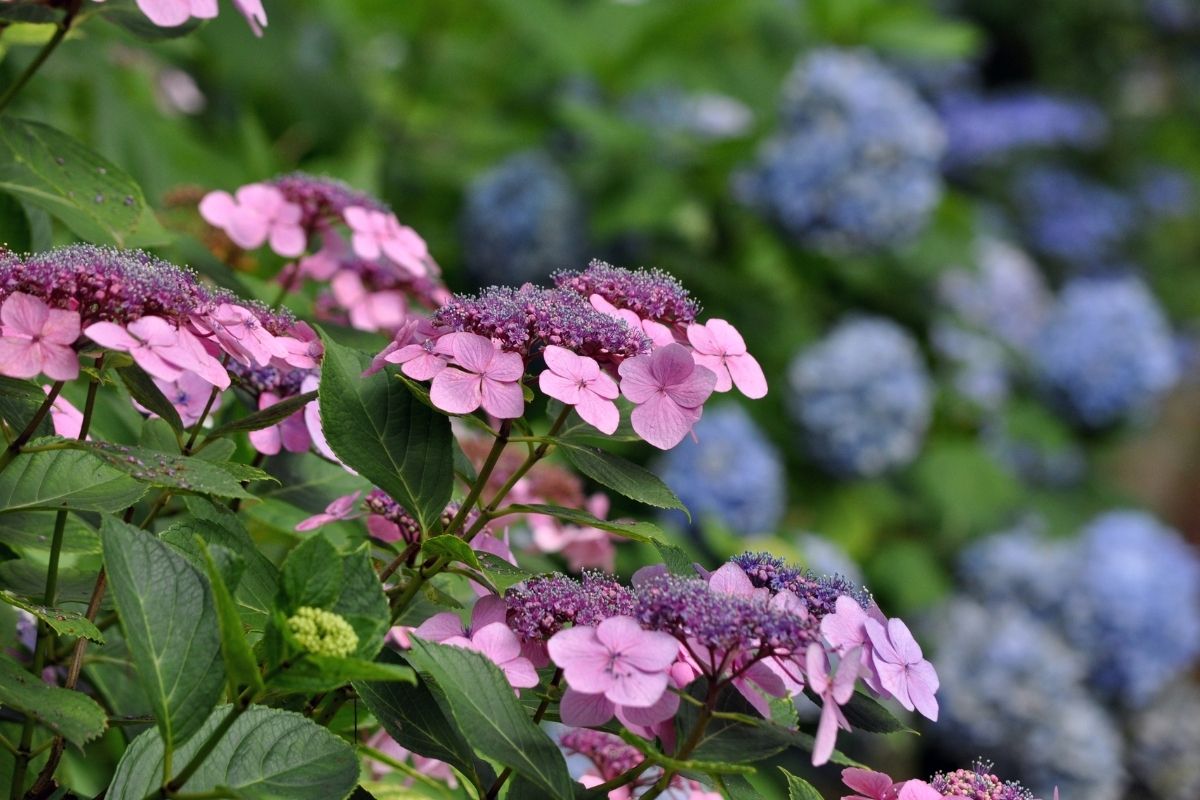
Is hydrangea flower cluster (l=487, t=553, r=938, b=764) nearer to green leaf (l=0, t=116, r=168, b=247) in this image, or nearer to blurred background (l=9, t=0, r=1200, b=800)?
green leaf (l=0, t=116, r=168, b=247)

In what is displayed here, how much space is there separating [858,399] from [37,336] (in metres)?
1.82

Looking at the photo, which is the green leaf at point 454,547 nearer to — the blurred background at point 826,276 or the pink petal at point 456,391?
the pink petal at point 456,391

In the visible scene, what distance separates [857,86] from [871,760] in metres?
1.20

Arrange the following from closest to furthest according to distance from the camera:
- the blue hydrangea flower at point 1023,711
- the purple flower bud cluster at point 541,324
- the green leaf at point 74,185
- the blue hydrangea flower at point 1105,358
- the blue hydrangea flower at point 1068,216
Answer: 1. the purple flower bud cluster at point 541,324
2. the green leaf at point 74,185
3. the blue hydrangea flower at point 1023,711
4. the blue hydrangea flower at point 1105,358
5. the blue hydrangea flower at point 1068,216

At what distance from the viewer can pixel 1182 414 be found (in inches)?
161

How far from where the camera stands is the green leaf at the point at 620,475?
516 millimetres

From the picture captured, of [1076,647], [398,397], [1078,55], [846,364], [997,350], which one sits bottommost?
[398,397]

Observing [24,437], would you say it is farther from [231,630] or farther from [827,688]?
[827,688]

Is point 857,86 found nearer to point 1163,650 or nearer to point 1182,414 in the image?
point 1163,650

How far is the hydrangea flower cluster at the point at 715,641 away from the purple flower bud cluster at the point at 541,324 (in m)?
0.09

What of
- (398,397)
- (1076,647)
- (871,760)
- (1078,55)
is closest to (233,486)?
(398,397)

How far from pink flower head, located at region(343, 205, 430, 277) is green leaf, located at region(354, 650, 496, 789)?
31cm

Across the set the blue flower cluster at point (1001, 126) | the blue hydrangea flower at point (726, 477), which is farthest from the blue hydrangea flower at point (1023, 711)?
the blue flower cluster at point (1001, 126)

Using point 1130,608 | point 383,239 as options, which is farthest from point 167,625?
point 1130,608
